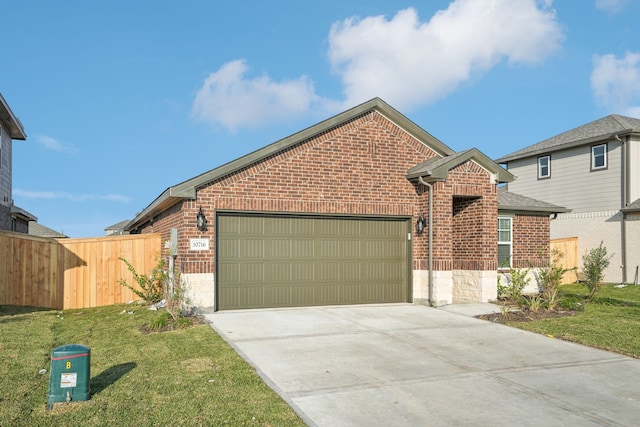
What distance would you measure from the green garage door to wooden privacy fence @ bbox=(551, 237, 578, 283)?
33.8 ft

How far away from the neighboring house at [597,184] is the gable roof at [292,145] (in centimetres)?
1102

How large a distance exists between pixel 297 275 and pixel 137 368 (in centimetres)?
619

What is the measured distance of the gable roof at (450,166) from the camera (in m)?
13.3

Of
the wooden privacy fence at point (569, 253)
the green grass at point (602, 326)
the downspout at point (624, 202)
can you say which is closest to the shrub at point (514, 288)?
the green grass at point (602, 326)

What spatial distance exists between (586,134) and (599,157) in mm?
1357

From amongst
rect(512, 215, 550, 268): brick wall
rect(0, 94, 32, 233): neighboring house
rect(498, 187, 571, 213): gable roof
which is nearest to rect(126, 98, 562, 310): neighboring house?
rect(498, 187, 571, 213): gable roof

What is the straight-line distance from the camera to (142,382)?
661 cm

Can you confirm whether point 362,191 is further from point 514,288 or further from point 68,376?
point 68,376

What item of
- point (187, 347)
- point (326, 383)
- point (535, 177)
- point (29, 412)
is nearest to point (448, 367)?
point (326, 383)

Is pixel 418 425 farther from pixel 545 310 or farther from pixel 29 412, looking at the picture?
pixel 545 310

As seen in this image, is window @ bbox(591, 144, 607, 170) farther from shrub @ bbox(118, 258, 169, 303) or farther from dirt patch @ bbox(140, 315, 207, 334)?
dirt patch @ bbox(140, 315, 207, 334)

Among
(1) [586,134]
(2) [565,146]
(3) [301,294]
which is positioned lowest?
(3) [301,294]

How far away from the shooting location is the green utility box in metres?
5.79

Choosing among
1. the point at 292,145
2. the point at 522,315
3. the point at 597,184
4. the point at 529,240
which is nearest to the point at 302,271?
the point at 292,145
